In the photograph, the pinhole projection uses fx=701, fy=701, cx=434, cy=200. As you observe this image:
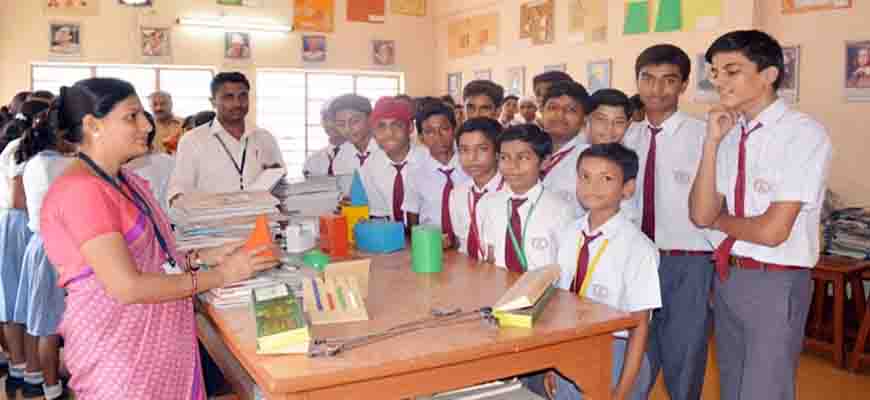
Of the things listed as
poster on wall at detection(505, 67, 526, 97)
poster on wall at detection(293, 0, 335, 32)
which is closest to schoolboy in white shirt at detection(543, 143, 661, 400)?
poster on wall at detection(505, 67, 526, 97)

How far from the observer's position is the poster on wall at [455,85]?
8758mm

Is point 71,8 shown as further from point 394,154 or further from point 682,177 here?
point 682,177

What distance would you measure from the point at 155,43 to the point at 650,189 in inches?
263

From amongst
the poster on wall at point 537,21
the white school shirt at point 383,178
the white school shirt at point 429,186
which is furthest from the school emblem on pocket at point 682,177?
the poster on wall at point 537,21

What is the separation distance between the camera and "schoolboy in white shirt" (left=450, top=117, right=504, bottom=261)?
8.35 ft

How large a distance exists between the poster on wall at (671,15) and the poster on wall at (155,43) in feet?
16.3

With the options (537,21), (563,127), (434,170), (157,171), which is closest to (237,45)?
(537,21)

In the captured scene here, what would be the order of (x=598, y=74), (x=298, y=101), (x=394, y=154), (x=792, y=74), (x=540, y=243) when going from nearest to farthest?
(x=540, y=243), (x=394, y=154), (x=792, y=74), (x=598, y=74), (x=298, y=101)

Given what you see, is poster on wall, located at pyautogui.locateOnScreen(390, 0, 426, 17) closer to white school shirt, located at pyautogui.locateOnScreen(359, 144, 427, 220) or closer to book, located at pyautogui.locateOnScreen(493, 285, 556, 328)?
white school shirt, located at pyautogui.locateOnScreen(359, 144, 427, 220)

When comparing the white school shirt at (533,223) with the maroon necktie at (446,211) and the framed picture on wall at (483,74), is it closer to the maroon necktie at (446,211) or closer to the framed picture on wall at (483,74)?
the maroon necktie at (446,211)

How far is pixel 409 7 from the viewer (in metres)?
9.05

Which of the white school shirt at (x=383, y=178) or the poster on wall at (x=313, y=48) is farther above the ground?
the poster on wall at (x=313, y=48)

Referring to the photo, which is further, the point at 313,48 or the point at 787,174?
the point at 313,48

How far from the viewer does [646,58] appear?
2635mm
